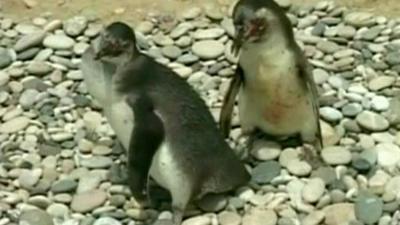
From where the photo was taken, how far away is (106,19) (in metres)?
4.97

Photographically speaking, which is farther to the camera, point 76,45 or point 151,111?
point 76,45

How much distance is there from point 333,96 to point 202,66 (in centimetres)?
51

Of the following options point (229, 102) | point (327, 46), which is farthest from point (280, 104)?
point (327, 46)

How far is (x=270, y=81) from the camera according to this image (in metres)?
3.93

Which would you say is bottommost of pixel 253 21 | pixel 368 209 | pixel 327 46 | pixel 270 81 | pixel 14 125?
pixel 368 209

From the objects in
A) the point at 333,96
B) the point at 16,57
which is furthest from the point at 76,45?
the point at 333,96

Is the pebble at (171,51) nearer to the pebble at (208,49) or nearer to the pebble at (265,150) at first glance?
the pebble at (208,49)

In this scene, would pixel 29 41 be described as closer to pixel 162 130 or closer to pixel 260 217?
pixel 162 130

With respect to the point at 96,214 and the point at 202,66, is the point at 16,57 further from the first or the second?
the point at 96,214

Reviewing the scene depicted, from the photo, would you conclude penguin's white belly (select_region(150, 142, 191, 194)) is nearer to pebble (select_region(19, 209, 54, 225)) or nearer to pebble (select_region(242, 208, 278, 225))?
pebble (select_region(242, 208, 278, 225))

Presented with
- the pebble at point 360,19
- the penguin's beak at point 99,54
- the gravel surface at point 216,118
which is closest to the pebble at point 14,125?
the gravel surface at point 216,118

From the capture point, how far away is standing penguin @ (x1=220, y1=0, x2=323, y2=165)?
151 inches

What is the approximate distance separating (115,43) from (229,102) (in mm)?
467

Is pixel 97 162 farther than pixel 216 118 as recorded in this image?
No
